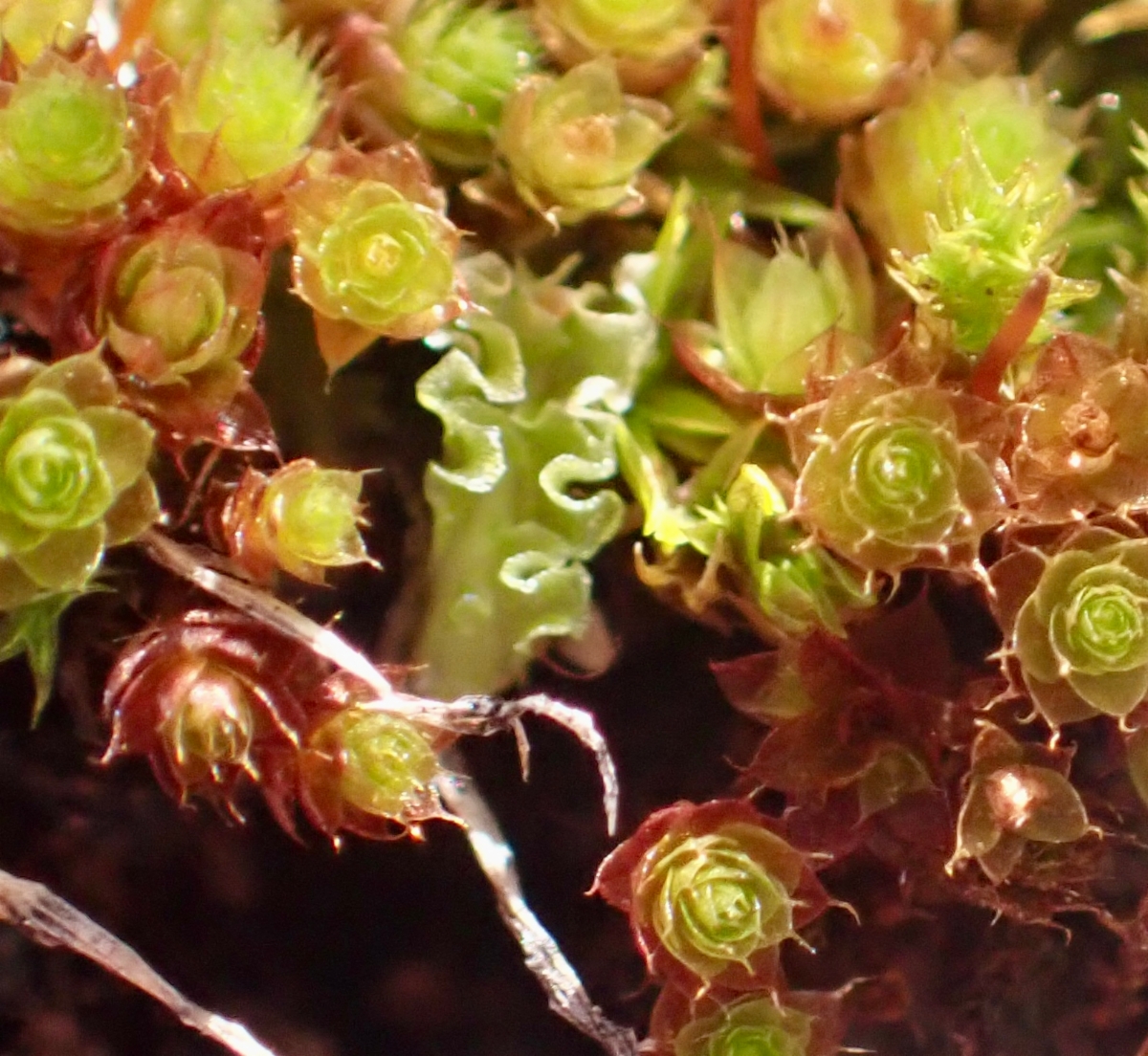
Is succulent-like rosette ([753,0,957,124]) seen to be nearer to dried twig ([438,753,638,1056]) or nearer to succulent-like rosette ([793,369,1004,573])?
succulent-like rosette ([793,369,1004,573])

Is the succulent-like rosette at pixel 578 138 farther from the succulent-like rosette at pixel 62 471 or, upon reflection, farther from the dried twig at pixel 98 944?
the dried twig at pixel 98 944

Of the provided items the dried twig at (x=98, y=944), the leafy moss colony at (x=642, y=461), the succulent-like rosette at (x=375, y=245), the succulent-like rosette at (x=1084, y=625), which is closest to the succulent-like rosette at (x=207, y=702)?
the leafy moss colony at (x=642, y=461)

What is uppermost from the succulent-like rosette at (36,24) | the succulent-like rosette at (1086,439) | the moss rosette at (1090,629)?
the succulent-like rosette at (36,24)

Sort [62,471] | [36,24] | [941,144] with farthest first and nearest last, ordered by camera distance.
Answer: [941,144] < [36,24] < [62,471]

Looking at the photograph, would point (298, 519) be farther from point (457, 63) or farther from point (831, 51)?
point (831, 51)

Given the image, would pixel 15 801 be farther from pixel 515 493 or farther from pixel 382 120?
pixel 382 120

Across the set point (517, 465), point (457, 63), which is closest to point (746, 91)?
point (457, 63)

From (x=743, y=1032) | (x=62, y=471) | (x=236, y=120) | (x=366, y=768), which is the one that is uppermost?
(x=236, y=120)
